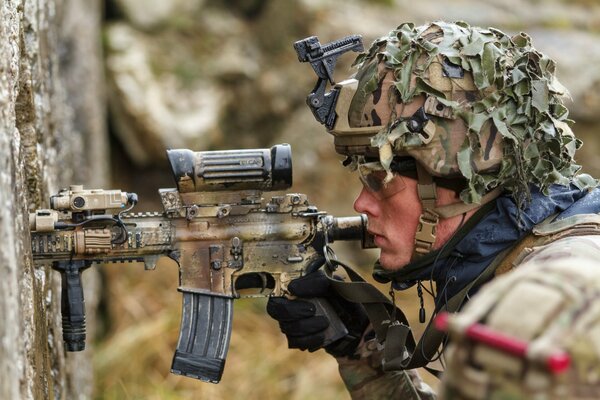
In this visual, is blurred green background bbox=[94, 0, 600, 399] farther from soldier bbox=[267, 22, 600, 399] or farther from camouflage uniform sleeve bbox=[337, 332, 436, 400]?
soldier bbox=[267, 22, 600, 399]

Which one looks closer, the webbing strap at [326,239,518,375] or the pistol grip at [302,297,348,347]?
the webbing strap at [326,239,518,375]

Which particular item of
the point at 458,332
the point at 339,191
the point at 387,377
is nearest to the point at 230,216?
the point at 387,377

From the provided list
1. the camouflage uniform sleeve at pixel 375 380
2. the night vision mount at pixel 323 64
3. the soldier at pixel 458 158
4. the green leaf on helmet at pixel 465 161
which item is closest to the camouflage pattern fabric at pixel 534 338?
the soldier at pixel 458 158

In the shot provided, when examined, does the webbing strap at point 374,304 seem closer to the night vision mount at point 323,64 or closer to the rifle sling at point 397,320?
the rifle sling at point 397,320

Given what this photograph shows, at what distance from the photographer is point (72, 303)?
4387mm

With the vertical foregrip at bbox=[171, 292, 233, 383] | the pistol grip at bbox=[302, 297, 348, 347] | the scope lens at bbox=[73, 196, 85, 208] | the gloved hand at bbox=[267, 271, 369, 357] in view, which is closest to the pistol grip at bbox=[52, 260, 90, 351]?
the scope lens at bbox=[73, 196, 85, 208]

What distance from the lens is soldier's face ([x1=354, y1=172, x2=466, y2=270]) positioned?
4.23m

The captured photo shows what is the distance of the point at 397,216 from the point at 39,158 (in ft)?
5.71

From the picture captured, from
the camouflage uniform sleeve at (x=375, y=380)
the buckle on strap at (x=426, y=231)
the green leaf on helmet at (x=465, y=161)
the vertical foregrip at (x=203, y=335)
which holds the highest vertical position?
the green leaf on helmet at (x=465, y=161)

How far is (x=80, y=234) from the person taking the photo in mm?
4328

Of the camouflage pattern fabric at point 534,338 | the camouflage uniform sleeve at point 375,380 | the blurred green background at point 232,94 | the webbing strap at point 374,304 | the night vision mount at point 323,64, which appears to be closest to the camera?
the camouflage pattern fabric at point 534,338

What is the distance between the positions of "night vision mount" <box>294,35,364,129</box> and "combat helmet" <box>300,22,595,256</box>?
0.09 m

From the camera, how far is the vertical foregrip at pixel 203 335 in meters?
4.68

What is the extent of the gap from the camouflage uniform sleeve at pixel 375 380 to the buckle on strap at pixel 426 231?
830mm
